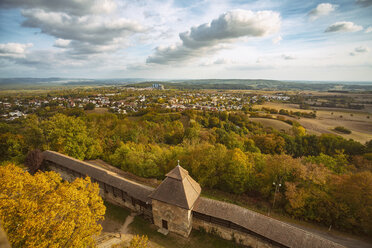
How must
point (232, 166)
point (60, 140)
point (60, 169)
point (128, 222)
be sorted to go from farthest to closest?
point (60, 140), point (60, 169), point (232, 166), point (128, 222)

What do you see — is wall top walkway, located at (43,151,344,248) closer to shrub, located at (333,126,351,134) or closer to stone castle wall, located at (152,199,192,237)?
stone castle wall, located at (152,199,192,237)

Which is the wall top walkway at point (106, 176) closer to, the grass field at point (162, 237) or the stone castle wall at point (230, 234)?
the grass field at point (162, 237)

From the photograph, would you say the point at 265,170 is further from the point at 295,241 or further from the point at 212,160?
the point at 295,241

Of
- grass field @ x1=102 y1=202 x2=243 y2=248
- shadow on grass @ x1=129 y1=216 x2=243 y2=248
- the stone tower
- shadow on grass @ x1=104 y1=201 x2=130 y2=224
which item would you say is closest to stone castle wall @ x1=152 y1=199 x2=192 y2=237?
the stone tower

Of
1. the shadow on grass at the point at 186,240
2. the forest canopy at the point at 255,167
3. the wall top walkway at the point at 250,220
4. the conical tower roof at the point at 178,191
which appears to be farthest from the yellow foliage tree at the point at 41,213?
the forest canopy at the point at 255,167

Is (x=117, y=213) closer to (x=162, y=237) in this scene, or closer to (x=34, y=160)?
(x=162, y=237)

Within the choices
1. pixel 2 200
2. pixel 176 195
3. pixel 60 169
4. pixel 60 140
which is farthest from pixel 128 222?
pixel 60 140

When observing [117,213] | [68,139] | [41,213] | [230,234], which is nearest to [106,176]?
[117,213]
